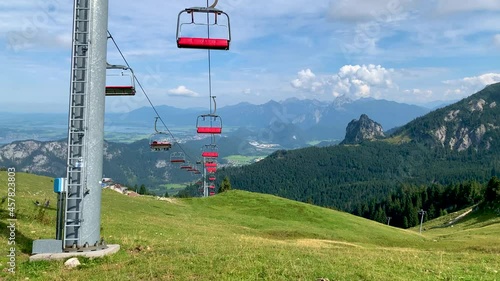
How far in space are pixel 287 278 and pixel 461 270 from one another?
7017 mm

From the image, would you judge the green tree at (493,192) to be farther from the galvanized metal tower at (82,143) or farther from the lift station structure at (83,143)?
the galvanized metal tower at (82,143)

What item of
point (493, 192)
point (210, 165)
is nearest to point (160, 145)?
point (210, 165)

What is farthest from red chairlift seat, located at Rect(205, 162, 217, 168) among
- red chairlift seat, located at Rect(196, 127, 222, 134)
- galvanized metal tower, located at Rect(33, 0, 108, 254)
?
galvanized metal tower, located at Rect(33, 0, 108, 254)

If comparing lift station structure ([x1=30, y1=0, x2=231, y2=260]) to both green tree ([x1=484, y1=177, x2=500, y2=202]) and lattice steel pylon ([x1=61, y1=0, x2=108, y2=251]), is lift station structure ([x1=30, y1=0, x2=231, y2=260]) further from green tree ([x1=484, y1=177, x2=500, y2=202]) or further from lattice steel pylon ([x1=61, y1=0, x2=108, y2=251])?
green tree ([x1=484, y1=177, x2=500, y2=202])

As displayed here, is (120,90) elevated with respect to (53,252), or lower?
elevated

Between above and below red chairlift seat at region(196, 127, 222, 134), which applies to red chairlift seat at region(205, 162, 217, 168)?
below

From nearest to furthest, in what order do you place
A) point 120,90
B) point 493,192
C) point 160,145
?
1. point 120,90
2. point 160,145
3. point 493,192

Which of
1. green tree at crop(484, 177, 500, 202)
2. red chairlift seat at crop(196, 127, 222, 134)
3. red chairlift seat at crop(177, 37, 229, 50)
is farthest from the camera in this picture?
green tree at crop(484, 177, 500, 202)

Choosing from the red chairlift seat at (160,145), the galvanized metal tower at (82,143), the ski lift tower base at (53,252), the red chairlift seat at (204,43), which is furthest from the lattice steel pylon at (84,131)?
the red chairlift seat at (160,145)

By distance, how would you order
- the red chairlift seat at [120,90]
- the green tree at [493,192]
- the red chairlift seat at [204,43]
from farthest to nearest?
1. the green tree at [493,192]
2. the red chairlift seat at [120,90]
3. the red chairlift seat at [204,43]

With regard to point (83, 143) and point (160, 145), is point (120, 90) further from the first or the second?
point (160, 145)

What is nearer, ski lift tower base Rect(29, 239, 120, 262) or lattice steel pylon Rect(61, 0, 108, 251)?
ski lift tower base Rect(29, 239, 120, 262)

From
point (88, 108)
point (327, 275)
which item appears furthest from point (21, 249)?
point (327, 275)

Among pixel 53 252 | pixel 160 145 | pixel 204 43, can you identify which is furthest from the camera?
pixel 160 145
